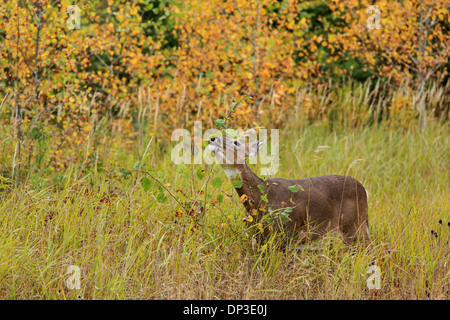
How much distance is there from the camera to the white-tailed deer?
12.4 ft

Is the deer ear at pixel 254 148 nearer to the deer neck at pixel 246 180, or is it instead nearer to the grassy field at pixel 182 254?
the deer neck at pixel 246 180

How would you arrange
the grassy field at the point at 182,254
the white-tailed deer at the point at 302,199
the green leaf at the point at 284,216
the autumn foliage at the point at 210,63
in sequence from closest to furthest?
the grassy field at the point at 182,254, the green leaf at the point at 284,216, the white-tailed deer at the point at 302,199, the autumn foliage at the point at 210,63

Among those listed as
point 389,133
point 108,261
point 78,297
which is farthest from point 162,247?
point 389,133

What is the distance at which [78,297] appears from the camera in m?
3.35

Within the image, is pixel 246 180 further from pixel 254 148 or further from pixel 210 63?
pixel 210 63

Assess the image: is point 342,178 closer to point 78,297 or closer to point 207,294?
point 207,294

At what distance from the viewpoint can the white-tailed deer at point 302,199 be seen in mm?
3779

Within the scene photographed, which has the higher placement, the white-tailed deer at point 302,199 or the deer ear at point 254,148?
the deer ear at point 254,148

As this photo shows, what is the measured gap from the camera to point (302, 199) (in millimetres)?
4070

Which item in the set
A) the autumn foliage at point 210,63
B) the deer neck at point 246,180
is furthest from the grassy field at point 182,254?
the autumn foliage at point 210,63

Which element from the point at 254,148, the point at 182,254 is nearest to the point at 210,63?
the point at 254,148

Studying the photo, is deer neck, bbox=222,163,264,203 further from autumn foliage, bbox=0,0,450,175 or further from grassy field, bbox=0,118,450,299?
autumn foliage, bbox=0,0,450,175

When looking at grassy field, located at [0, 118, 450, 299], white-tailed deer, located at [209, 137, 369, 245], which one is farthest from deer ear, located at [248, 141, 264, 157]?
grassy field, located at [0, 118, 450, 299]

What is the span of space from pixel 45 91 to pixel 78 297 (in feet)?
10.1
